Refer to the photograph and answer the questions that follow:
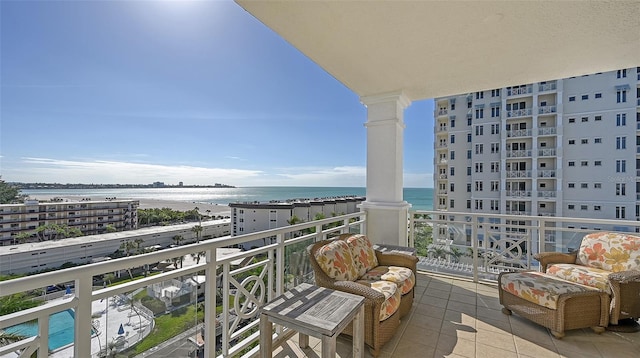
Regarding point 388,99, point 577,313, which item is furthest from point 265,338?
point 388,99

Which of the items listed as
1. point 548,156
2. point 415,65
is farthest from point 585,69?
point 548,156

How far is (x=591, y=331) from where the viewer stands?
225cm

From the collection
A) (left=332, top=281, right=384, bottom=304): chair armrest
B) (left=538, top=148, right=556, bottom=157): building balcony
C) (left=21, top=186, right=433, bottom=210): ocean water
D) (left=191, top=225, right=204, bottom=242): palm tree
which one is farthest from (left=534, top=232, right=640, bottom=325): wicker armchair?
(left=538, top=148, right=556, bottom=157): building balcony

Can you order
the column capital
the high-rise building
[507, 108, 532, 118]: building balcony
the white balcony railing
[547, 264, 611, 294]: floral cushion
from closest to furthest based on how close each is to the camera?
the white balcony railing → [547, 264, 611, 294]: floral cushion → the column capital → the high-rise building → [507, 108, 532, 118]: building balcony

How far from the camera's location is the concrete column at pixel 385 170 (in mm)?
3588

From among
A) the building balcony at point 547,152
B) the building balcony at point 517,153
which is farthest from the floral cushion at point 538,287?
the building balcony at point 547,152

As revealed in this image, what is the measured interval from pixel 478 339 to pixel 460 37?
269 centimetres

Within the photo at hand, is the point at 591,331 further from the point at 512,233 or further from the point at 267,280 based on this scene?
the point at 267,280

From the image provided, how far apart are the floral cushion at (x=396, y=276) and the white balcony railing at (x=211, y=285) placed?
0.66 metres

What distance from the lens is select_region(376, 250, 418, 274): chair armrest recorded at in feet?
8.95

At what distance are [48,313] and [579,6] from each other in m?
3.56

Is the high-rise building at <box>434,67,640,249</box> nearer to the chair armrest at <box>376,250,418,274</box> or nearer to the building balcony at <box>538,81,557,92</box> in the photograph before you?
the building balcony at <box>538,81,557,92</box>

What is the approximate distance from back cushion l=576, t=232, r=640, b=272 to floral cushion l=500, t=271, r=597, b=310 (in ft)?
2.00

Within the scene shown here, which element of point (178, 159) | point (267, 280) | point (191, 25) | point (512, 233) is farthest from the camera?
point (178, 159)
